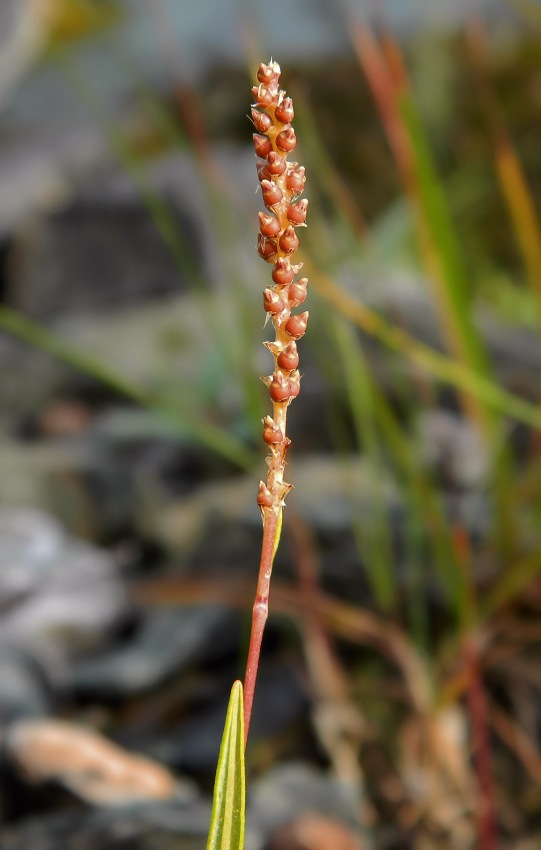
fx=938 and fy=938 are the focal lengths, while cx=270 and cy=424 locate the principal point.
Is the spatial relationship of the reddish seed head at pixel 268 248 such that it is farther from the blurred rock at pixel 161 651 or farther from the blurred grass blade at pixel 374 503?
the blurred rock at pixel 161 651

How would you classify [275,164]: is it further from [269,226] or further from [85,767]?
[85,767]

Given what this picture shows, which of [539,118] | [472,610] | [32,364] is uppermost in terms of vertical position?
[539,118]

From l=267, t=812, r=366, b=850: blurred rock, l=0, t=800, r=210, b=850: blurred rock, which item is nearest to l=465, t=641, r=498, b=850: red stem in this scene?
l=267, t=812, r=366, b=850: blurred rock

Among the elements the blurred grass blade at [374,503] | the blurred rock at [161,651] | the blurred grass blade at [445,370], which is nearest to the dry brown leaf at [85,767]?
the blurred rock at [161,651]

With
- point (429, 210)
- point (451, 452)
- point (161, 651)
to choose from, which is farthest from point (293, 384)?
point (451, 452)

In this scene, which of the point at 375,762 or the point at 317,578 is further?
the point at 317,578

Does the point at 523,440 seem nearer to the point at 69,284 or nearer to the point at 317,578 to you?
the point at 317,578

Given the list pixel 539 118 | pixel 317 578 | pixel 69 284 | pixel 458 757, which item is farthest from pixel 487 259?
pixel 458 757
